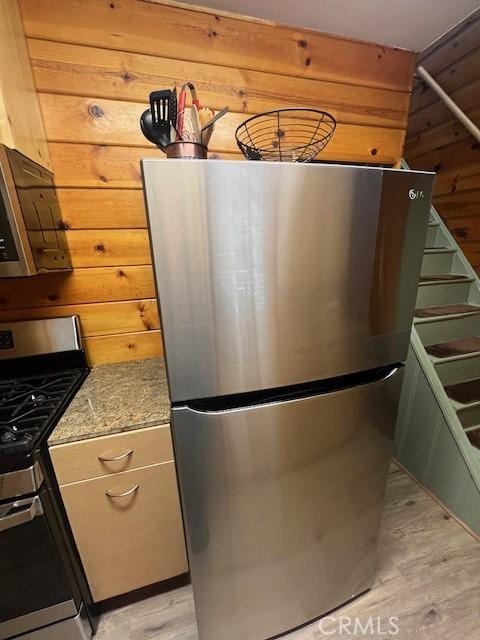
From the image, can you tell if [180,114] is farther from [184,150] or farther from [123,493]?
[123,493]

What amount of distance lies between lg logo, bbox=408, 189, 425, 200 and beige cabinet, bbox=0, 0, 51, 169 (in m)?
1.14

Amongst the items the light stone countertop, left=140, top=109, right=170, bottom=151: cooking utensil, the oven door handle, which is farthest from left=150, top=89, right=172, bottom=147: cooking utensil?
the oven door handle

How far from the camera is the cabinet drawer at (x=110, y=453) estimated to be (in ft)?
3.07

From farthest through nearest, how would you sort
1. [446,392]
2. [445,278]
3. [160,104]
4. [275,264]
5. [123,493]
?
[445,278] < [446,392] < [123,493] < [160,104] < [275,264]

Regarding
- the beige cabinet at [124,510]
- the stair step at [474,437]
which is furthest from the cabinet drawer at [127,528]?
the stair step at [474,437]

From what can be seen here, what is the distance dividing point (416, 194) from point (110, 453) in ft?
3.87

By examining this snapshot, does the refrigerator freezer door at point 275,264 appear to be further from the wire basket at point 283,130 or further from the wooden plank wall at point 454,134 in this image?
the wooden plank wall at point 454,134

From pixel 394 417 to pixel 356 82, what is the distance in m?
1.56

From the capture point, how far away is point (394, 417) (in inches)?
38.0

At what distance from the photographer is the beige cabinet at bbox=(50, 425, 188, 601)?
966mm

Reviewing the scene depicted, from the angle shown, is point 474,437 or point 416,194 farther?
point 474,437

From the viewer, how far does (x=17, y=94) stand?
93 cm

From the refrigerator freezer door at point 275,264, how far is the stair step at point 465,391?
1.18 m

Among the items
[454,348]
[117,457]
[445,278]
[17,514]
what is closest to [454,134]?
[445,278]
